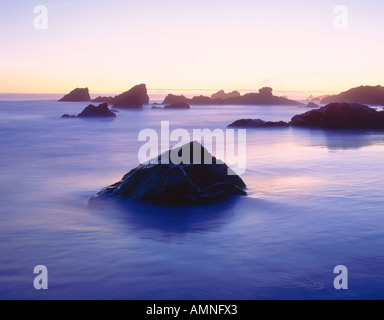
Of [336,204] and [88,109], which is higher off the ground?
[88,109]

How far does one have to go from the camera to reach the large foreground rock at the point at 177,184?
6.37 metres

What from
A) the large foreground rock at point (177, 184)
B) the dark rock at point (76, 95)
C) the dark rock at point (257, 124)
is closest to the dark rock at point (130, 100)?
the dark rock at point (76, 95)

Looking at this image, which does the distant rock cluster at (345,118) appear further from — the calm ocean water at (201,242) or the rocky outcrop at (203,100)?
the rocky outcrop at (203,100)

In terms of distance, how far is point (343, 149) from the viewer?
50.3 ft

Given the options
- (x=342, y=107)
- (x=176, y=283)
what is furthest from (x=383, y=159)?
(x=342, y=107)

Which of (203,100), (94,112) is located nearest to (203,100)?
(203,100)

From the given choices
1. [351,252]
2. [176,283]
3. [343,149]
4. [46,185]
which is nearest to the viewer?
[176,283]

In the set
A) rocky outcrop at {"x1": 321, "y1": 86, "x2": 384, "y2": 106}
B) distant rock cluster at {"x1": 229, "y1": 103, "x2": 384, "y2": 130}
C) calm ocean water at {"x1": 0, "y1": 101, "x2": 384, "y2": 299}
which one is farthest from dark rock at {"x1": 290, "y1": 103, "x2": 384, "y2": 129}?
rocky outcrop at {"x1": 321, "y1": 86, "x2": 384, "y2": 106}

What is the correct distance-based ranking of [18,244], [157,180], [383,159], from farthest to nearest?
[383,159]
[157,180]
[18,244]

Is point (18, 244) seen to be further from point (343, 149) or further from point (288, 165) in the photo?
point (343, 149)

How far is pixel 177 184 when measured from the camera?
21.0 feet

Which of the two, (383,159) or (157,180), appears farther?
(383,159)

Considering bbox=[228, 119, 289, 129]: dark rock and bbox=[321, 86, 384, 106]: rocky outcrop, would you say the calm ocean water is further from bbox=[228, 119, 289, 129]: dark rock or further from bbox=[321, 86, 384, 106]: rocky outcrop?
bbox=[321, 86, 384, 106]: rocky outcrop
